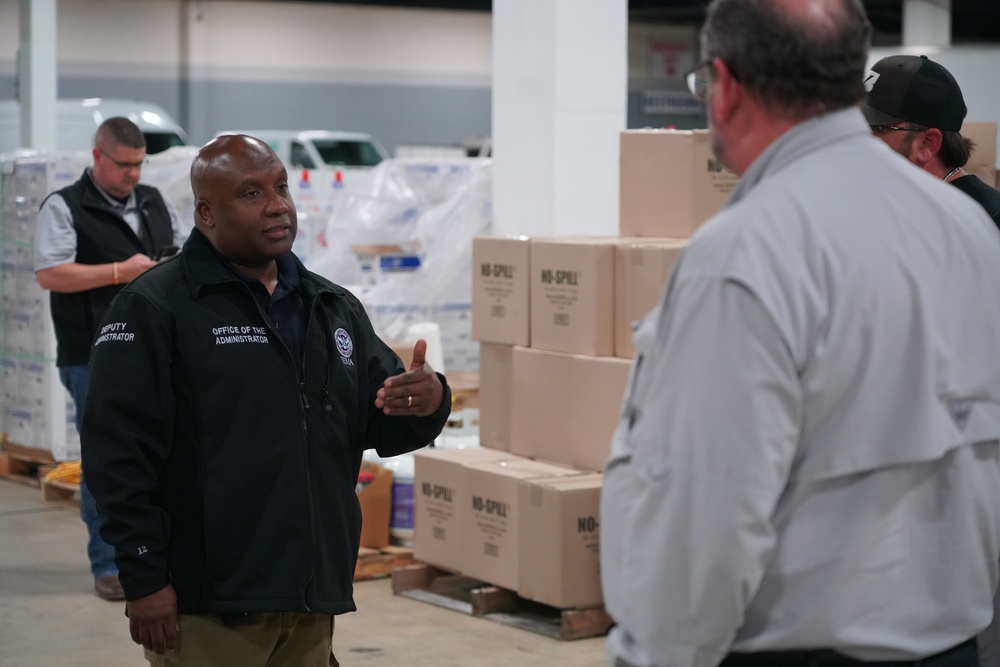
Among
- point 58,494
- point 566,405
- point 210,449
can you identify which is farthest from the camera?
point 58,494

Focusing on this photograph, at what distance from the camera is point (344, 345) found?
9.45 ft

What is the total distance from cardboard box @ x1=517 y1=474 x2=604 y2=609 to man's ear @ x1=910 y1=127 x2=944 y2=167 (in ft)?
8.03

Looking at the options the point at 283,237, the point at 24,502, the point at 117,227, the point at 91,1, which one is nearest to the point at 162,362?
the point at 283,237

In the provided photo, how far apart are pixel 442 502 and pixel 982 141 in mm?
2584

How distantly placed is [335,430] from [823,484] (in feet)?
4.68

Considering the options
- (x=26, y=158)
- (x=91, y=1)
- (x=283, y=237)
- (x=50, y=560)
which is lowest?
(x=50, y=560)

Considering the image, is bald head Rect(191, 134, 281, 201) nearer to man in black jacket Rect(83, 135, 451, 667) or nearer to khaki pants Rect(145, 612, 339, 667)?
man in black jacket Rect(83, 135, 451, 667)

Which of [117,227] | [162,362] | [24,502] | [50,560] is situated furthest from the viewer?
[24,502]

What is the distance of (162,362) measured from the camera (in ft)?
8.68

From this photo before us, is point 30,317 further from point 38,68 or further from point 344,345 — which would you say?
point 344,345

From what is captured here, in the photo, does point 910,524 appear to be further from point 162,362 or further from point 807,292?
point 162,362

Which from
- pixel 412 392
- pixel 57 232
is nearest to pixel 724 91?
pixel 412 392

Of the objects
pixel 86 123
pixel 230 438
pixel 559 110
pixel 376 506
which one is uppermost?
pixel 86 123

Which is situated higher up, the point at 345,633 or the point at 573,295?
the point at 573,295
